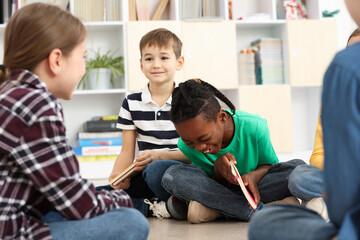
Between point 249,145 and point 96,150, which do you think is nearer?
point 249,145

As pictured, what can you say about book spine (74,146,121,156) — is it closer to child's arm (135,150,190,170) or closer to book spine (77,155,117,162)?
book spine (77,155,117,162)

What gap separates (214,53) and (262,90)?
41 cm

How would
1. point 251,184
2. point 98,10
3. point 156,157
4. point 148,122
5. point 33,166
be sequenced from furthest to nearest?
point 98,10
point 148,122
point 156,157
point 251,184
point 33,166

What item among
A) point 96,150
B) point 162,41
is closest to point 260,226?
point 162,41

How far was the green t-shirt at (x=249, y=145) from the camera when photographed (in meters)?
1.52

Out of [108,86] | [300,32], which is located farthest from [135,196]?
[300,32]

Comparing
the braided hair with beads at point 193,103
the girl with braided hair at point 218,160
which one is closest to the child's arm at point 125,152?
the girl with braided hair at point 218,160

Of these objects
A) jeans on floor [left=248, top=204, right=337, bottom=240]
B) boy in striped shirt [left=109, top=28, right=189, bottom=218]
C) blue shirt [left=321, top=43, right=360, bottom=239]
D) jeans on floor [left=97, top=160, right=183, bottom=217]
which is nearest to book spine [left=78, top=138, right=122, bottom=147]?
boy in striped shirt [left=109, top=28, right=189, bottom=218]

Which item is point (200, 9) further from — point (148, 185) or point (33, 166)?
point (33, 166)

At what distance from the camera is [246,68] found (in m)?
3.21

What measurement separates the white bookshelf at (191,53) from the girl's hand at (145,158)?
1268mm

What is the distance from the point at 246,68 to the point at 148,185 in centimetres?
176

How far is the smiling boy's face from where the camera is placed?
1878 mm

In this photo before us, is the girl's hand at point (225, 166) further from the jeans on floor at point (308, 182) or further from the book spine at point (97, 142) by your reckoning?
the book spine at point (97, 142)
